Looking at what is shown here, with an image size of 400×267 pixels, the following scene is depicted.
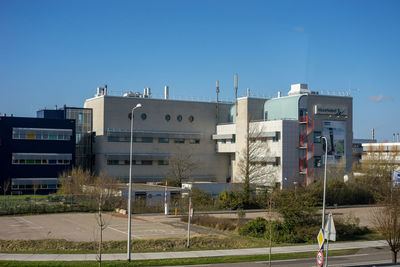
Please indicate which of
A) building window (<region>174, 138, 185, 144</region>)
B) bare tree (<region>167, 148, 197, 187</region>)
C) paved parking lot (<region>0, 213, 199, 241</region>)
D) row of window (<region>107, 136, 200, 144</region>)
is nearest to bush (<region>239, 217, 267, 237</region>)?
paved parking lot (<region>0, 213, 199, 241</region>)

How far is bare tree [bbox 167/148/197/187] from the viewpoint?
7023 centimetres

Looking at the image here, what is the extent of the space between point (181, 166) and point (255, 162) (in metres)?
12.8

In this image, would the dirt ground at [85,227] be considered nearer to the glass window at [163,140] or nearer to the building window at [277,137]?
the building window at [277,137]

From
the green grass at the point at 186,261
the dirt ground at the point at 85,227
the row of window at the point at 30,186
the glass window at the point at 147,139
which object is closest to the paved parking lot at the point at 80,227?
the dirt ground at the point at 85,227

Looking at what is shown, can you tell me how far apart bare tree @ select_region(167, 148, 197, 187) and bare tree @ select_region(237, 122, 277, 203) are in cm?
797

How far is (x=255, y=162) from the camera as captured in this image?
63.0 metres

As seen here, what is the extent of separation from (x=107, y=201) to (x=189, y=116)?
96.7 feet

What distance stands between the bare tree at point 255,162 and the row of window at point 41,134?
80.3ft

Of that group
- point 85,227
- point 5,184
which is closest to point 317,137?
point 85,227

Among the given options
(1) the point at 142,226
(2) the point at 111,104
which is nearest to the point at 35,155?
A: (2) the point at 111,104

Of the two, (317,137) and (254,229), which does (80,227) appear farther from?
(317,137)

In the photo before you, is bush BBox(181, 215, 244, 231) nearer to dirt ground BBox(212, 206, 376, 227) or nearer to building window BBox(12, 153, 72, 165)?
dirt ground BBox(212, 206, 376, 227)

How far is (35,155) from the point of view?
65.8 metres

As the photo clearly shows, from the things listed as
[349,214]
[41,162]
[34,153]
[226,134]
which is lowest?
[349,214]
